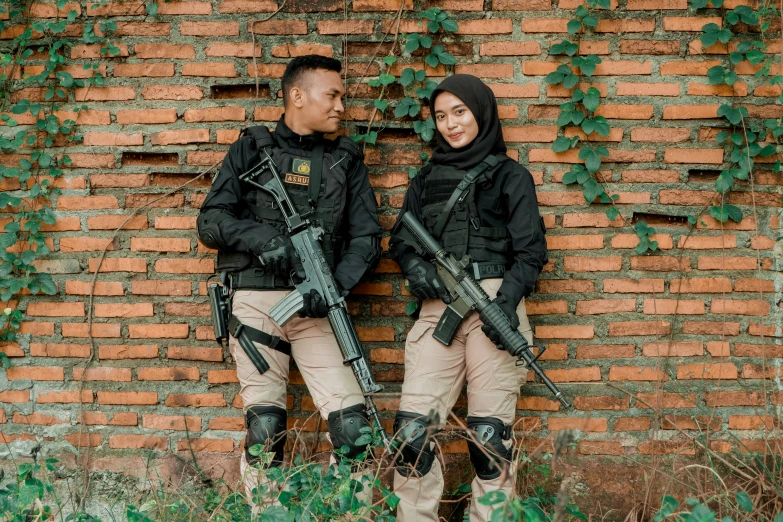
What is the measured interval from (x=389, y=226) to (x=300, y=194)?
1.75 feet

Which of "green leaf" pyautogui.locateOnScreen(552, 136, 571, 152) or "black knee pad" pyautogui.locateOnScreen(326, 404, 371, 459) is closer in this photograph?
"black knee pad" pyautogui.locateOnScreen(326, 404, 371, 459)

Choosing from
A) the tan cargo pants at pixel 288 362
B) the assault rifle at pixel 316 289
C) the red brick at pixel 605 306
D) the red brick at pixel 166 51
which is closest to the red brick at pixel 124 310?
the tan cargo pants at pixel 288 362

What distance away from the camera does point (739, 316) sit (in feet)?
10.9

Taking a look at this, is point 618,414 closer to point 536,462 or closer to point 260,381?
point 536,462

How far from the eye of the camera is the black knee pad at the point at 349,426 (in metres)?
2.87

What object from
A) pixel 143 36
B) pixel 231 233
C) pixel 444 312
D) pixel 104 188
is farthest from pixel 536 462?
pixel 143 36

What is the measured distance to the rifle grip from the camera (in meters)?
2.95

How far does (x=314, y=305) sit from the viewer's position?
287 cm

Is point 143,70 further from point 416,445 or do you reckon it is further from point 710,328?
point 710,328

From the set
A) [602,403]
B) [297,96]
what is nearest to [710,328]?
[602,403]

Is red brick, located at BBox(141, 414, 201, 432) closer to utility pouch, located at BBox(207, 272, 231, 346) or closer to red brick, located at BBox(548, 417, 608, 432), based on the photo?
utility pouch, located at BBox(207, 272, 231, 346)

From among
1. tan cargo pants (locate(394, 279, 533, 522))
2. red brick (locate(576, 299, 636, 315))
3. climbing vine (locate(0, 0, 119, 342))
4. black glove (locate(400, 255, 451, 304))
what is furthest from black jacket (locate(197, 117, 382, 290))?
red brick (locate(576, 299, 636, 315))

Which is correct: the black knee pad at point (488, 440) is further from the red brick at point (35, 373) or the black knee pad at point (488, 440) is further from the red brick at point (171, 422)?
the red brick at point (35, 373)

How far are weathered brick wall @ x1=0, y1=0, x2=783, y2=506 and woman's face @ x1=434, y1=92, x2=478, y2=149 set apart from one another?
0.32 metres
